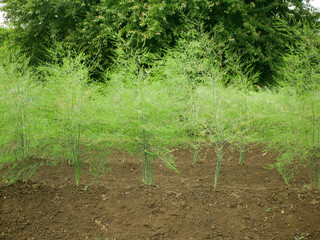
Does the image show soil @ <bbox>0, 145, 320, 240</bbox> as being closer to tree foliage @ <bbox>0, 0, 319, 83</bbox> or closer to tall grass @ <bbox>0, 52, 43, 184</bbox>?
tall grass @ <bbox>0, 52, 43, 184</bbox>

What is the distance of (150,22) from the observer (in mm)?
10234

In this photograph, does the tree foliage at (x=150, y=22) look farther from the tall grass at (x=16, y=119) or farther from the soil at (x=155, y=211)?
the soil at (x=155, y=211)

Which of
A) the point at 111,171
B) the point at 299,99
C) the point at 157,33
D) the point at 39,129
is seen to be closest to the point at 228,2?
the point at 157,33

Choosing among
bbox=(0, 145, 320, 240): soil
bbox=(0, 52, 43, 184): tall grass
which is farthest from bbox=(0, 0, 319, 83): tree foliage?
bbox=(0, 145, 320, 240): soil

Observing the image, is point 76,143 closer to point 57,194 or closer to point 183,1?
point 57,194

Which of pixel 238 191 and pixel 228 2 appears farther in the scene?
pixel 228 2

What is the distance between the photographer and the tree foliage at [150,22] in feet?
34.3

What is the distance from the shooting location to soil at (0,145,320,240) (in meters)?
3.55

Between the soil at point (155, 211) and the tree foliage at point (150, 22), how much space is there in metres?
6.58

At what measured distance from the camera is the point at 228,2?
11.0 metres

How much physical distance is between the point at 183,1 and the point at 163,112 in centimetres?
740

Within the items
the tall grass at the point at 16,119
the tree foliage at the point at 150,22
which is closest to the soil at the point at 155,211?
the tall grass at the point at 16,119

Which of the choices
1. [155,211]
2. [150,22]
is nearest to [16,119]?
[155,211]

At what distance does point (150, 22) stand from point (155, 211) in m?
7.92
